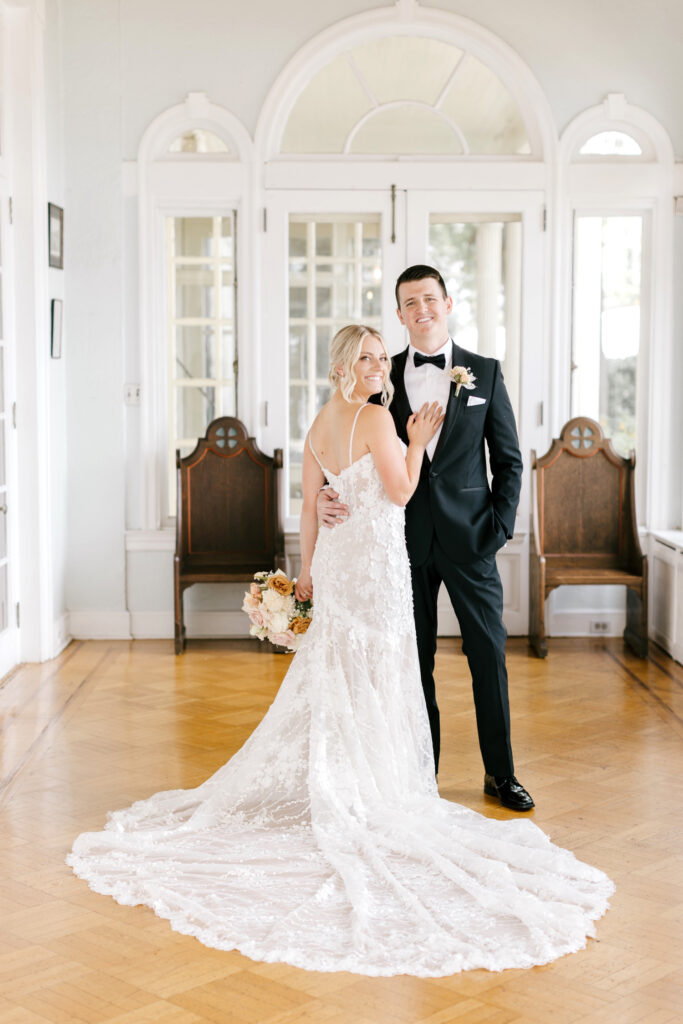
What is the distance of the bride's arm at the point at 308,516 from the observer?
13.0ft

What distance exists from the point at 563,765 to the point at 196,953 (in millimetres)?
2095

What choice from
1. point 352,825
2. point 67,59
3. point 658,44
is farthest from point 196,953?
point 658,44

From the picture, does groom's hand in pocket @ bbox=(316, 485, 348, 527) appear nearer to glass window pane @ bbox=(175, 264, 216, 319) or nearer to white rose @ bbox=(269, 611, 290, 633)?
white rose @ bbox=(269, 611, 290, 633)

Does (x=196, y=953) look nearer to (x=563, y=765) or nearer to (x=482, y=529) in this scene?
(x=482, y=529)

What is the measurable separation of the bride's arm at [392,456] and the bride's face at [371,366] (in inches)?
3.3

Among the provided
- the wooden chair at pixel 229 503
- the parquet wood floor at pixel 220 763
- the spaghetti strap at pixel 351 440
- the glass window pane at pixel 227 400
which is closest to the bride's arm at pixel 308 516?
the spaghetti strap at pixel 351 440

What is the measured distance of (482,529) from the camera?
13.4 feet

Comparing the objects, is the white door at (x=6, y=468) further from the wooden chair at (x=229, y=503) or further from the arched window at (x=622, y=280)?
the arched window at (x=622, y=280)

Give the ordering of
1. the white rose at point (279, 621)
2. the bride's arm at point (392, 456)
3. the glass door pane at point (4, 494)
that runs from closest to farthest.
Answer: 1. the bride's arm at point (392, 456)
2. the white rose at point (279, 621)
3. the glass door pane at point (4, 494)

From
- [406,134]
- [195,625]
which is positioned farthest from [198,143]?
[195,625]

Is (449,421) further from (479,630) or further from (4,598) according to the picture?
(4,598)

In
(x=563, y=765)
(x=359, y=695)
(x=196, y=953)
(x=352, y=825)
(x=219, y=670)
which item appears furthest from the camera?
(x=219, y=670)

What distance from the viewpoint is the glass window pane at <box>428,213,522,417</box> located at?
7.27 meters

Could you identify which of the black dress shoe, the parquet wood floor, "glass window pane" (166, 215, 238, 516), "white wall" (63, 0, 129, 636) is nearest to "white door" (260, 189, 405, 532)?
"glass window pane" (166, 215, 238, 516)
